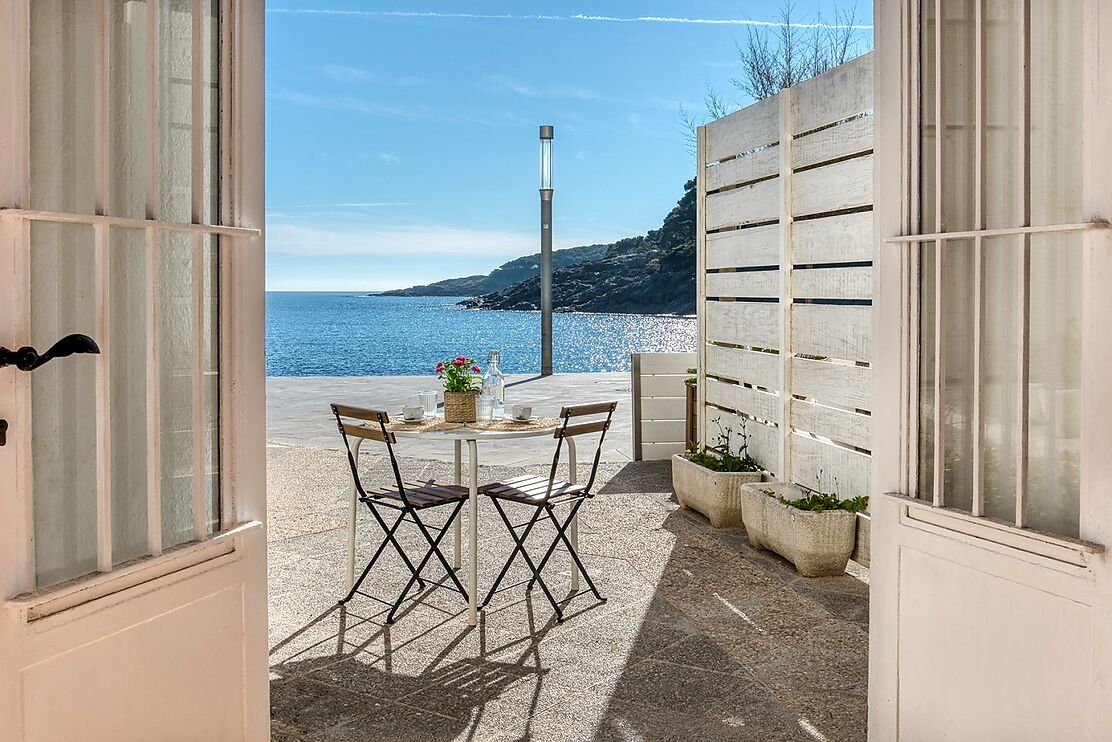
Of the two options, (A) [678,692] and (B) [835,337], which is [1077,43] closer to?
(A) [678,692]

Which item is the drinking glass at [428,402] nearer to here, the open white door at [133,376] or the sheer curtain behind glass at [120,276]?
the open white door at [133,376]

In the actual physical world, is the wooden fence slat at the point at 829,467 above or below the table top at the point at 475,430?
below

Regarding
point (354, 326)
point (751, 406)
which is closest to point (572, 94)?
point (354, 326)

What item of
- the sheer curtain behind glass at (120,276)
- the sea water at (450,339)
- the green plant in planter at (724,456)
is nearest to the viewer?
the sheer curtain behind glass at (120,276)

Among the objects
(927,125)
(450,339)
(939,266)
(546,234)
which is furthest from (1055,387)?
(450,339)

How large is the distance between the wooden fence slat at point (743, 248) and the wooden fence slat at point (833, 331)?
443 millimetres

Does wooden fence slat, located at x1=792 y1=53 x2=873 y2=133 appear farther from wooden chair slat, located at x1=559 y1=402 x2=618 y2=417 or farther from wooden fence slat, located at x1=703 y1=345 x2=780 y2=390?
wooden chair slat, located at x1=559 y1=402 x2=618 y2=417

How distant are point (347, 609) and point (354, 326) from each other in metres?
59.8

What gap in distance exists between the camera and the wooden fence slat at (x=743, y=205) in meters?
5.05

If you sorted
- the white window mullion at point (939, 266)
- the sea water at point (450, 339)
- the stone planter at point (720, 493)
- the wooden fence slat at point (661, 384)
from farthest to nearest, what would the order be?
the sea water at point (450, 339), the wooden fence slat at point (661, 384), the stone planter at point (720, 493), the white window mullion at point (939, 266)

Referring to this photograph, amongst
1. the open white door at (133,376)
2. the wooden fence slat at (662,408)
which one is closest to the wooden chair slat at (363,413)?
the open white door at (133,376)

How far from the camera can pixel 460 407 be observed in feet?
12.8

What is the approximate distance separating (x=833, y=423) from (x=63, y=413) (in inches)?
140

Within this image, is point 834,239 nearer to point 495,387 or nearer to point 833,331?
point 833,331
